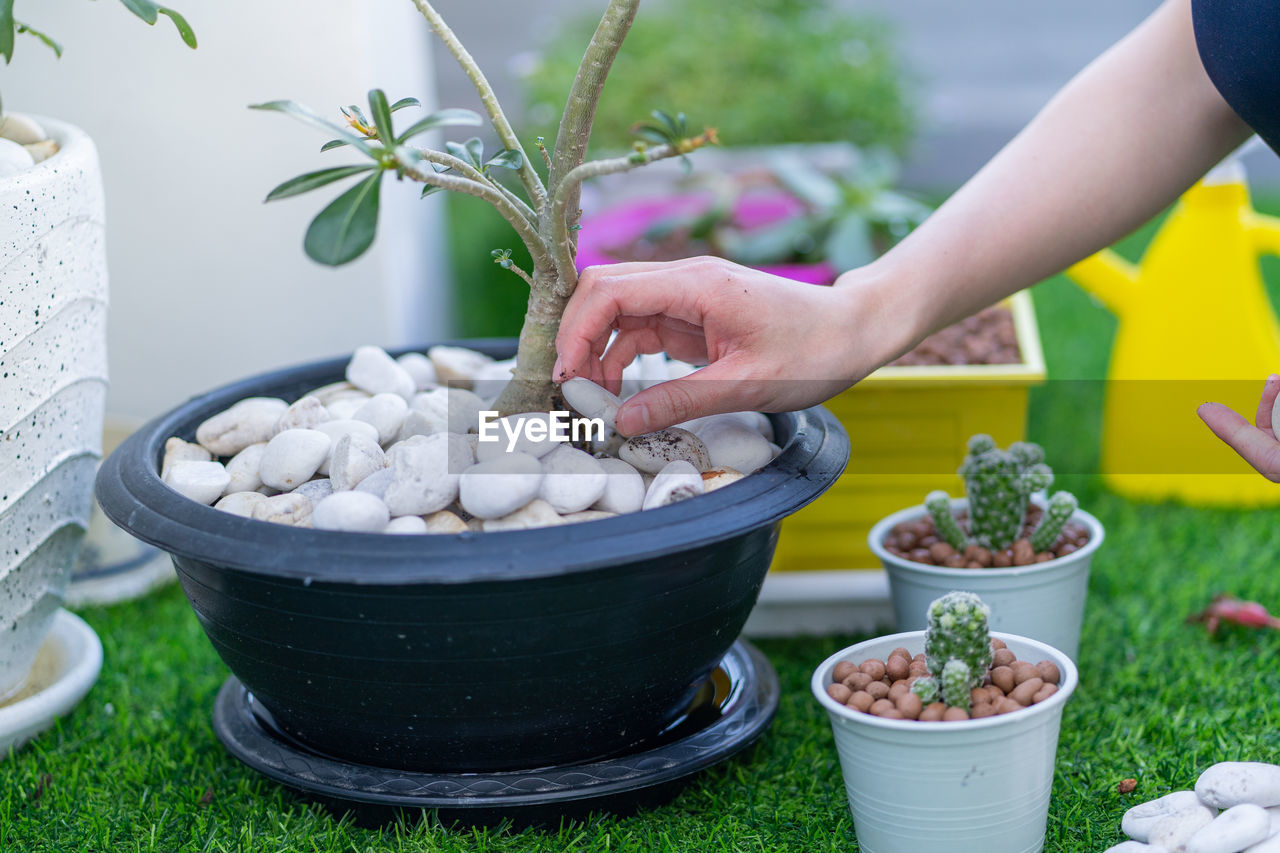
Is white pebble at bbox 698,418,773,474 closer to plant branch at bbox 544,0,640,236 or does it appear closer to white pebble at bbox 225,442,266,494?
plant branch at bbox 544,0,640,236

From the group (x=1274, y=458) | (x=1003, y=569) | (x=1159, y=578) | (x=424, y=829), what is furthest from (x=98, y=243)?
(x=1159, y=578)

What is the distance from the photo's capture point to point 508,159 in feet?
3.44

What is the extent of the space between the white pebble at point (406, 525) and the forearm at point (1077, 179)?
520 millimetres

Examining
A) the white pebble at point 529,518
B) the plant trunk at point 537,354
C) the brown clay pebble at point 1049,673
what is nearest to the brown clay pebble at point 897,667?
the brown clay pebble at point 1049,673

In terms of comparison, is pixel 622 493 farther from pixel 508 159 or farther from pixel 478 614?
pixel 508 159

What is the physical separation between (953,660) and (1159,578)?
87cm

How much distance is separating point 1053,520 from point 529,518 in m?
0.66

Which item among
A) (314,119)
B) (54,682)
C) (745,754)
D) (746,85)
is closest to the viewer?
(314,119)

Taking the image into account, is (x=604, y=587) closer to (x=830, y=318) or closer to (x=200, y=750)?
(x=830, y=318)

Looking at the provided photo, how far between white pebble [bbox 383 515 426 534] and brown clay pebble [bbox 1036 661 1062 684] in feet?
1.91

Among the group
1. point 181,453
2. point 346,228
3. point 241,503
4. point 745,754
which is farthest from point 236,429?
point 745,754

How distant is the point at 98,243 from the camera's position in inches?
52.5

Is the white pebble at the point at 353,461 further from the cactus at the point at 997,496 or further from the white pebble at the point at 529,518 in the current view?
the cactus at the point at 997,496

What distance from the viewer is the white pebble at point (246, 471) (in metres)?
1.20
